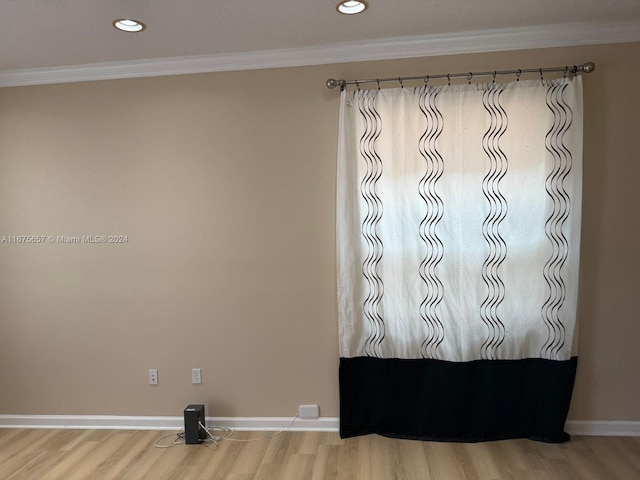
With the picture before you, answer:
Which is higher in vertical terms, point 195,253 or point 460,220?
point 460,220

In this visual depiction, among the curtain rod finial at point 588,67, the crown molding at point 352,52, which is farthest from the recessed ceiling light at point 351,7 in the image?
the curtain rod finial at point 588,67

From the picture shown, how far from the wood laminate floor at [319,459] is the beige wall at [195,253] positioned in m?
0.25

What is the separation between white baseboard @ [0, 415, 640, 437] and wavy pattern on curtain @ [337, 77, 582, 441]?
21 cm

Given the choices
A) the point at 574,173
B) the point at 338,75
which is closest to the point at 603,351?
the point at 574,173

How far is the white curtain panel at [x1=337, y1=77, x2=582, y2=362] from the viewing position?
263 cm

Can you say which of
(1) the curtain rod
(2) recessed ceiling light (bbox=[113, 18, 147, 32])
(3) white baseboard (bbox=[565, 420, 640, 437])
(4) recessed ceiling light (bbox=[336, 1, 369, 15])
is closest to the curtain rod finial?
(1) the curtain rod

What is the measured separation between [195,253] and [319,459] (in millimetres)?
1537

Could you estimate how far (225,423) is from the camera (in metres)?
3.01

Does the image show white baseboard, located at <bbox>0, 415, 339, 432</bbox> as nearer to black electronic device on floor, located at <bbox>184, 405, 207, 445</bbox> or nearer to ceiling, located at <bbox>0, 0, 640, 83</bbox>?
black electronic device on floor, located at <bbox>184, 405, 207, 445</bbox>

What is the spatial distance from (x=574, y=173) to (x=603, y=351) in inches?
45.0

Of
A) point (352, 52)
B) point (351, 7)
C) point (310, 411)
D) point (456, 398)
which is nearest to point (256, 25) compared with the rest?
point (351, 7)

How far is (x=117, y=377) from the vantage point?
311 centimetres

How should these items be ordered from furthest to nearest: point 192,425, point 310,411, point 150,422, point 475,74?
point 150,422
point 310,411
point 192,425
point 475,74

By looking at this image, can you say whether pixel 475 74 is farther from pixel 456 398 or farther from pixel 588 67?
pixel 456 398
